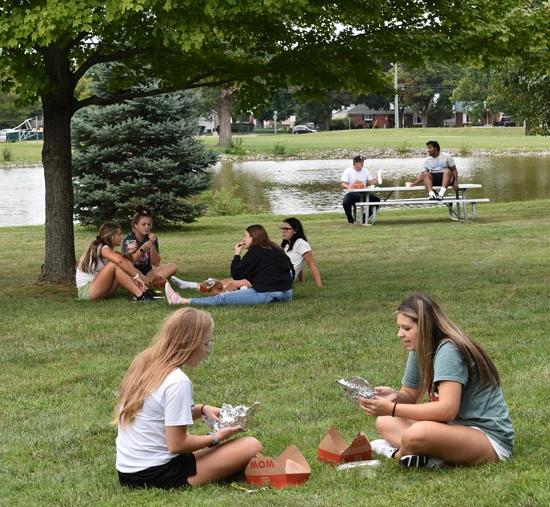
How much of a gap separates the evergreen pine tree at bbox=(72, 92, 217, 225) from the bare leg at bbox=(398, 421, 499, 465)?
716 inches

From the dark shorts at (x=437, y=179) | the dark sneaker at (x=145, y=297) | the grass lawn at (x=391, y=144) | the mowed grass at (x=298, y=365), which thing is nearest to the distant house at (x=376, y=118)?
the grass lawn at (x=391, y=144)

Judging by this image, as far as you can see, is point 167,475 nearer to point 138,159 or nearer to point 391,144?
point 138,159

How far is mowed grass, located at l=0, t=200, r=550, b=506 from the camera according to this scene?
5734 millimetres

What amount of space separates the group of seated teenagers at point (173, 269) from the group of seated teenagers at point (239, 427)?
609cm

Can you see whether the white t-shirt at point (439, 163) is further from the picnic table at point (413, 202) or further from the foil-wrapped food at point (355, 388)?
the foil-wrapped food at point (355, 388)

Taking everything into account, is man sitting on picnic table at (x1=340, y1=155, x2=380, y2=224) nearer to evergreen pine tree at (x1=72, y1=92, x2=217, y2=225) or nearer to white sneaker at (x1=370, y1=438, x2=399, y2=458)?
evergreen pine tree at (x1=72, y1=92, x2=217, y2=225)

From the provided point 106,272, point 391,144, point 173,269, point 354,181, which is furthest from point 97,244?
point 391,144

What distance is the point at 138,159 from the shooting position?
23750 mm

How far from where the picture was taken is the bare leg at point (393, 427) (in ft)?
20.3

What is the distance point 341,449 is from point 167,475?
3.35 feet

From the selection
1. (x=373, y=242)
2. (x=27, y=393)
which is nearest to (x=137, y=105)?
(x=373, y=242)

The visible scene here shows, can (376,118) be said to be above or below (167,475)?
above

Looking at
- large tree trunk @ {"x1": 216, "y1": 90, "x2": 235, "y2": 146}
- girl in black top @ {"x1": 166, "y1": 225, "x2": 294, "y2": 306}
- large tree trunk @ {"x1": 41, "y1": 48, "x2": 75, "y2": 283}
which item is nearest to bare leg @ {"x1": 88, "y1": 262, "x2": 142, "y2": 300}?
girl in black top @ {"x1": 166, "y1": 225, "x2": 294, "y2": 306}

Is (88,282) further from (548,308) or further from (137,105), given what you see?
(137,105)
